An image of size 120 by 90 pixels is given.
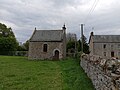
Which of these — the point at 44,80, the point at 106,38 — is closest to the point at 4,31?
the point at 106,38

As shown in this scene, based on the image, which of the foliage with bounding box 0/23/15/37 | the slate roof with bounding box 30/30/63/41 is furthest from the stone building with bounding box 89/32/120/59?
the foliage with bounding box 0/23/15/37

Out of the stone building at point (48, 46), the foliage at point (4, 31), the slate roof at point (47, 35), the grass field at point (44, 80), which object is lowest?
the grass field at point (44, 80)

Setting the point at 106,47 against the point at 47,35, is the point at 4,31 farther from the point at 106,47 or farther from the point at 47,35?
the point at 106,47

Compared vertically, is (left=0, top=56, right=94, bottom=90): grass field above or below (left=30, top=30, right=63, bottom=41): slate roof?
below

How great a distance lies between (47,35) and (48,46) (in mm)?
2597

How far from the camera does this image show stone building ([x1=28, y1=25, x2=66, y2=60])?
31250 mm

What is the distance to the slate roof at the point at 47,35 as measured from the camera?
32.0m

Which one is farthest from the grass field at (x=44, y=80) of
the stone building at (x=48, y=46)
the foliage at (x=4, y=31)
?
the foliage at (x=4, y=31)

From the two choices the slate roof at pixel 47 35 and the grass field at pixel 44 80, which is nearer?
the grass field at pixel 44 80

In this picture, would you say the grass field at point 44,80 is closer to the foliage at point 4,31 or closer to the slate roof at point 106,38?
the slate roof at point 106,38

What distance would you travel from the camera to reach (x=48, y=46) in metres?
31.6

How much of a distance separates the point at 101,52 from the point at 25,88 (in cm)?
4137

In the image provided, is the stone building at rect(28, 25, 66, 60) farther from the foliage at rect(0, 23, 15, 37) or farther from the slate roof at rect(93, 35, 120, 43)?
the foliage at rect(0, 23, 15, 37)

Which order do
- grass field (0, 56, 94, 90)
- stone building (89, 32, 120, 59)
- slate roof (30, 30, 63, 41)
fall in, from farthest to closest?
stone building (89, 32, 120, 59)
slate roof (30, 30, 63, 41)
grass field (0, 56, 94, 90)
